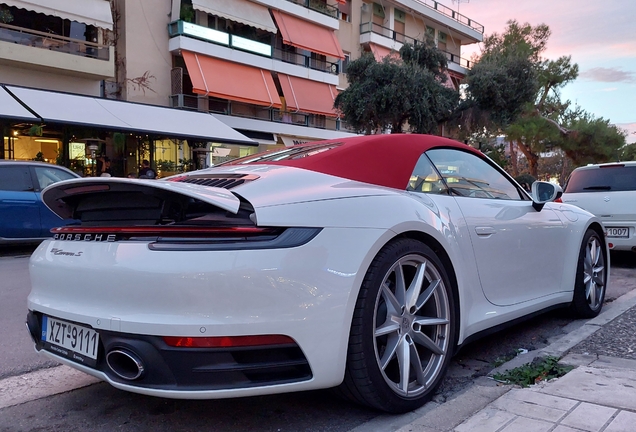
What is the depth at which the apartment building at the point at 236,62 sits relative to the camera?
2041 centimetres

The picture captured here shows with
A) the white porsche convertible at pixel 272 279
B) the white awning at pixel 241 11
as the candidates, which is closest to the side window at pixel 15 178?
the white porsche convertible at pixel 272 279

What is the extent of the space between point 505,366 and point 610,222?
5050 millimetres

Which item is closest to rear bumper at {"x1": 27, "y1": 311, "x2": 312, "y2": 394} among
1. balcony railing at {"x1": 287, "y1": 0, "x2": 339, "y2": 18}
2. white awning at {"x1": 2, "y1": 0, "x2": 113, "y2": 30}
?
white awning at {"x1": 2, "y1": 0, "x2": 113, "y2": 30}

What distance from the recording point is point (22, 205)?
360 inches

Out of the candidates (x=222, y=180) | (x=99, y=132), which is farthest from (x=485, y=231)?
(x=99, y=132)

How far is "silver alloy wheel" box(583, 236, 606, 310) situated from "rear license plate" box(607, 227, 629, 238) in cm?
290

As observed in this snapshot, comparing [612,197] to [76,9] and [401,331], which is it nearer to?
[401,331]

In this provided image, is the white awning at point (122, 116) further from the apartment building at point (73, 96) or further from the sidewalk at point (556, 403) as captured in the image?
the sidewalk at point (556, 403)

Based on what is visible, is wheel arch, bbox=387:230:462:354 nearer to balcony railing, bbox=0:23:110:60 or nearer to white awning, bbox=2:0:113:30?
white awning, bbox=2:0:113:30

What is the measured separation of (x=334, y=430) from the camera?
248cm

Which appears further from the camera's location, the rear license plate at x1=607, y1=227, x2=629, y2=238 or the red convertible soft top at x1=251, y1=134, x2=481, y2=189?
the rear license plate at x1=607, y1=227, x2=629, y2=238

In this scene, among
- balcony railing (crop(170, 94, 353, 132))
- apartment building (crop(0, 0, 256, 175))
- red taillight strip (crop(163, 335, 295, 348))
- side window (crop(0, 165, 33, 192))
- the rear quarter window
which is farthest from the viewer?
balcony railing (crop(170, 94, 353, 132))

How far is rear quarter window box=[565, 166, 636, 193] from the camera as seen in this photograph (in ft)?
24.8

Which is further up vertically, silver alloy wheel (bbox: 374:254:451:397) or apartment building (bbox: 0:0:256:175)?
apartment building (bbox: 0:0:256:175)
